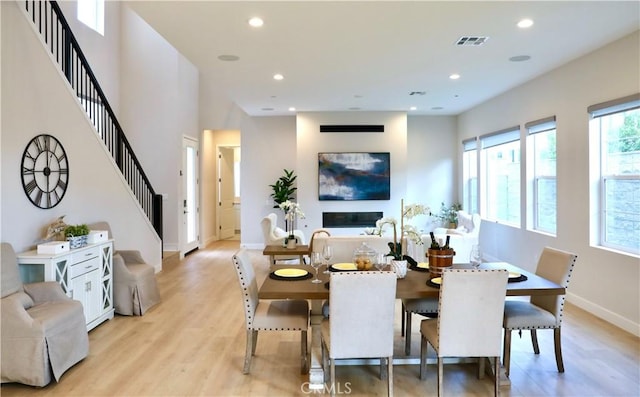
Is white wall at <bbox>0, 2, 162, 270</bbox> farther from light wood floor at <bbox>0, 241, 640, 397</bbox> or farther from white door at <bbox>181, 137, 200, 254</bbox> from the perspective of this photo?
white door at <bbox>181, 137, 200, 254</bbox>

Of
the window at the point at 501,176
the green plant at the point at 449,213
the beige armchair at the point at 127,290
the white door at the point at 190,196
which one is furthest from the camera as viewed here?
the green plant at the point at 449,213

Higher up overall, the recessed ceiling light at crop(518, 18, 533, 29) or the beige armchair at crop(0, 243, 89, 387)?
the recessed ceiling light at crop(518, 18, 533, 29)

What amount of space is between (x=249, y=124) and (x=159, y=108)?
1.98 m

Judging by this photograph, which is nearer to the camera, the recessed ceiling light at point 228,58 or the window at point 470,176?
the recessed ceiling light at point 228,58

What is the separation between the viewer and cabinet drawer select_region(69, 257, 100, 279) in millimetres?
3611

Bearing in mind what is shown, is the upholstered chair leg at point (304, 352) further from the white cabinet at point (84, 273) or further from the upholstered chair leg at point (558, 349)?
the white cabinet at point (84, 273)

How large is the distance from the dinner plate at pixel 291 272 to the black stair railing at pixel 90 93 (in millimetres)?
3205

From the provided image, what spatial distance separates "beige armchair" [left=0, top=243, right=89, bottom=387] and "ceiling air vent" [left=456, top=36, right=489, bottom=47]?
4393 millimetres

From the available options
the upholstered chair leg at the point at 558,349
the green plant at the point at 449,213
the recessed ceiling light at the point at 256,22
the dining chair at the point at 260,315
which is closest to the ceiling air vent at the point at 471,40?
the recessed ceiling light at the point at 256,22

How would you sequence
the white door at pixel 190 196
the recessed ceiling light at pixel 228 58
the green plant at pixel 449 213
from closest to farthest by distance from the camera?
the recessed ceiling light at pixel 228 58 < the white door at pixel 190 196 < the green plant at pixel 449 213

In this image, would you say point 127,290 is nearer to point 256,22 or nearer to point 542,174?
point 256,22

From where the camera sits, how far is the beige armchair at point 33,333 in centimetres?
276

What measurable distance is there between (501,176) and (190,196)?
6.38 meters

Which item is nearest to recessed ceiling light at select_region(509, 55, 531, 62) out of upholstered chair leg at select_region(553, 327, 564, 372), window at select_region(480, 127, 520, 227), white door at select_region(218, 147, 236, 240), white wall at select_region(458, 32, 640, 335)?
white wall at select_region(458, 32, 640, 335)
